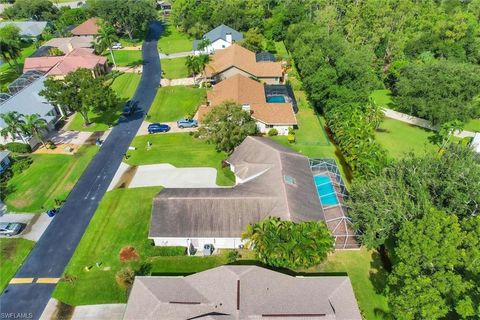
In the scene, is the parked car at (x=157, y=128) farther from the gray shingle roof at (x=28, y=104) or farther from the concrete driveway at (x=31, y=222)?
the concrete driveway at (x=31, y=222)

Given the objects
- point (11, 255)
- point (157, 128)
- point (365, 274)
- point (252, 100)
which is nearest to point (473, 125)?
point (252, 100)

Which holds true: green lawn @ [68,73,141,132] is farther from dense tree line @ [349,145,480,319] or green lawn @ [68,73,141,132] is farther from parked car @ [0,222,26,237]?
dense tree line @ [349,145,480,319]

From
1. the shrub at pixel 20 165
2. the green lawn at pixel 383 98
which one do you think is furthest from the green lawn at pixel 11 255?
the green lawn at pixel 383 98

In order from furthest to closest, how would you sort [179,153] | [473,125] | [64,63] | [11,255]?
[64,63], [473,125], [179,153], [11,255]

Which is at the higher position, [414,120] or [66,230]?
[66,230]

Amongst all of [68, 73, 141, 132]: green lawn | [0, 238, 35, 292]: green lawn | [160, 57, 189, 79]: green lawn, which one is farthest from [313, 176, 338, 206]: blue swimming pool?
[160, 57, 189, 79]: green lawn

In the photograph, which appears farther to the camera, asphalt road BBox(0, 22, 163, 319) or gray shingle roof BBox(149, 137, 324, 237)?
gray shingle roof BBox(149, 137, 324, 237)

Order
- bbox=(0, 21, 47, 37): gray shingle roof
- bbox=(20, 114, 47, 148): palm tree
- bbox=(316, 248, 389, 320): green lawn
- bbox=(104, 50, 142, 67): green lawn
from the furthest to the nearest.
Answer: bbox=(0, 21, 47, 37): gray shingle roof, bbox=(104, 50, 142, 67): green lawn, bbox=(20, 114, 47, 148): palm tree, bbox=(316, 248, 389, 320): green lawn

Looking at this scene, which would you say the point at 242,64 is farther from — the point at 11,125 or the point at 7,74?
the point at 7,74

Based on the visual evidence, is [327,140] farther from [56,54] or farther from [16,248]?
[56,54]
